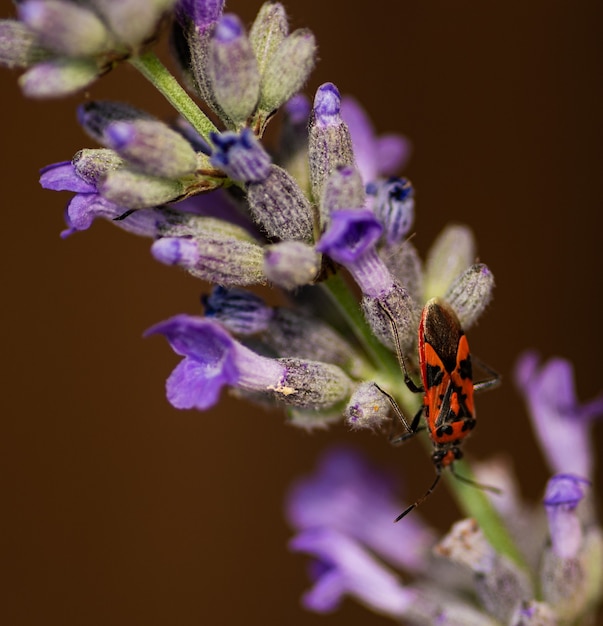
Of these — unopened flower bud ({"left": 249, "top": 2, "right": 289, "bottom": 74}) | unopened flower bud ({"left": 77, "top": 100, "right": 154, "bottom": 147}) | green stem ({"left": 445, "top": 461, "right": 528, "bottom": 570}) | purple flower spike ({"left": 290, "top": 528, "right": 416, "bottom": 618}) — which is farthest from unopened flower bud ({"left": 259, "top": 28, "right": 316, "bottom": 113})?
purple flower spike ({"left": 290, "top": 528, "right": 416, "bottom": 618})

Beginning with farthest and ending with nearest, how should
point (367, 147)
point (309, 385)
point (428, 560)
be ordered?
point (428, 560) → point (367, 147) → point (309, 385)

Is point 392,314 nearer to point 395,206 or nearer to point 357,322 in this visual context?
point 357,322

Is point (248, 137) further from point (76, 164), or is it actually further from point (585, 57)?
point (585, 57)

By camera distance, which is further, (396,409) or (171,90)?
(396,409)

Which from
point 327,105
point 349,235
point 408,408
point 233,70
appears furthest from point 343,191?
point 408,408

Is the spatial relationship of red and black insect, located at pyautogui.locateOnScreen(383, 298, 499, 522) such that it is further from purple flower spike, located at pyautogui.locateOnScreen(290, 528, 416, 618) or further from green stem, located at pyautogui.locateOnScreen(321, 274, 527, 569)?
purple flower spike, located at pyautogui.locateOnScreen(290, 528, 416, 618)

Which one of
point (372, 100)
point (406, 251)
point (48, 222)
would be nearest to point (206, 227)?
point (406, 251)
